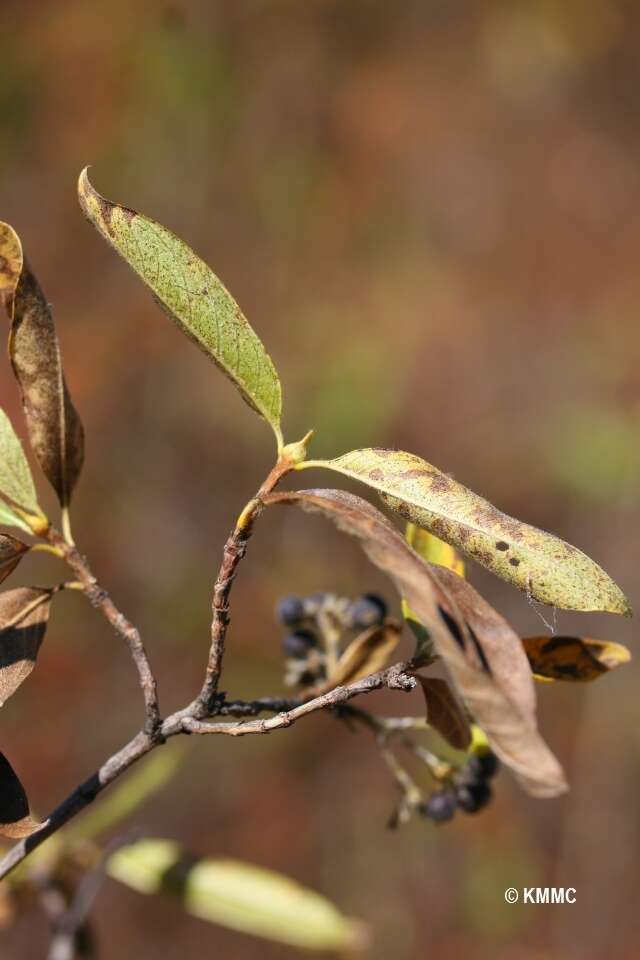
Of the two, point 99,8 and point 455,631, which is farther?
point 99,8

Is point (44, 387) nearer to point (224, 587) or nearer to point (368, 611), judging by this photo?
point (224, 587)

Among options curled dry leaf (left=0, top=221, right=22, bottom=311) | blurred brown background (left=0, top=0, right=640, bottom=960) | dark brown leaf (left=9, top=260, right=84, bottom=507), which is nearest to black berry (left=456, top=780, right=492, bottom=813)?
dark brown leaf (left=9, top=260, right=84, bottom=507)

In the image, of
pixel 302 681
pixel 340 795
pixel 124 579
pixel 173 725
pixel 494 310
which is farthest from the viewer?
pixel 494 310

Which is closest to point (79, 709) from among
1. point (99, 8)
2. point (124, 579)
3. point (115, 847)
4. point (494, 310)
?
point (124, 579)

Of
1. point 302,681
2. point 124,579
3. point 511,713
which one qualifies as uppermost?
point 511,713

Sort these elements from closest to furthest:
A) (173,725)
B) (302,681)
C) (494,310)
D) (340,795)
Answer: (173,725) < (302,681) < (340,795) < (494,310)

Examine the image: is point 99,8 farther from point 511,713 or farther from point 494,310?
point 511,713

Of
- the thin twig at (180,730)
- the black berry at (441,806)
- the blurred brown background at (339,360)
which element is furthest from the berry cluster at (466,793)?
the blurred brown background at (339,360)
